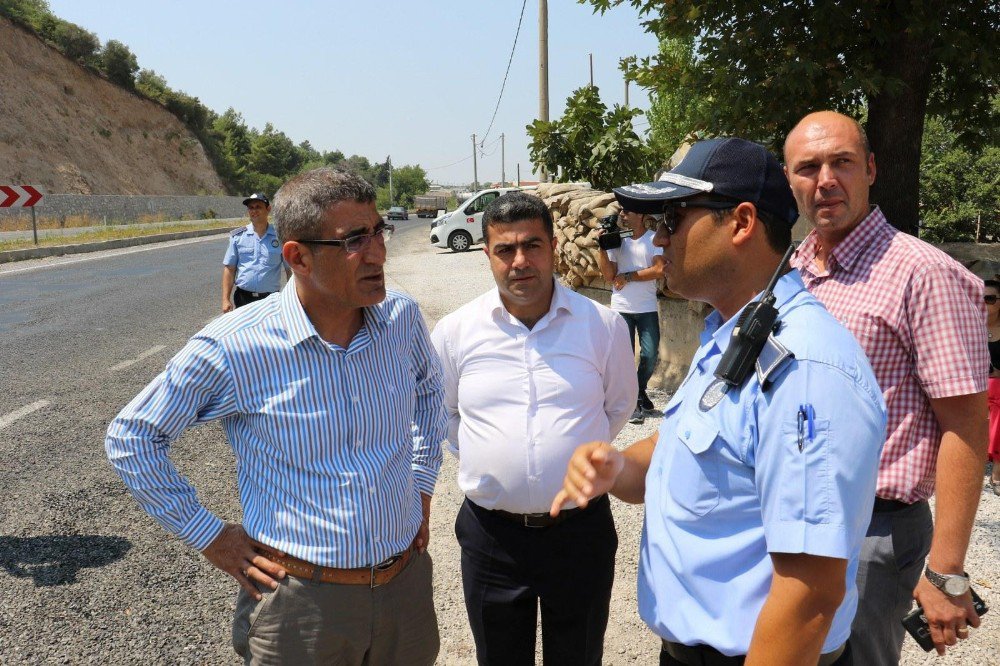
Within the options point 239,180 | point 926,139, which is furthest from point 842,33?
point 239,180

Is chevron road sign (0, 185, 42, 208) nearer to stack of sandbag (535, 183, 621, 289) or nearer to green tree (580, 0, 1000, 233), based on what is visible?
stack of sandbag (535, 183, 621, 289)

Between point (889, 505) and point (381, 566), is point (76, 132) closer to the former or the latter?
point (381, 566)

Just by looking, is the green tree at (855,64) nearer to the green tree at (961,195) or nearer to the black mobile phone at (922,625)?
the black mobile phone at (922,625)

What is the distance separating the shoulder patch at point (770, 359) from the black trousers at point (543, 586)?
1.40m

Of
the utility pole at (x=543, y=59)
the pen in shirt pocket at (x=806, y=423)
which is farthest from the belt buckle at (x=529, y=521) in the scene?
the utility pole at (x=543, y=59)

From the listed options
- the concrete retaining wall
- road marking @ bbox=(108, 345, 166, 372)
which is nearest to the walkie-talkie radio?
road marking @ bbox=(108, 345, 166, 372)

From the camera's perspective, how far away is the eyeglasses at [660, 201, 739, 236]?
61.0 inches

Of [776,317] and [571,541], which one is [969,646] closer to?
[571,541]

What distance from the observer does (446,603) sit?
11.9 ft

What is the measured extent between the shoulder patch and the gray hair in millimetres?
1207

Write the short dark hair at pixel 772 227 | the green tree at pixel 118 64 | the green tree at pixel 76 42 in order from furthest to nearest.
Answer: the green tree at pixel 118 64 → the green tree at pixel 76 42 → the short dark hair at pixel 772 227

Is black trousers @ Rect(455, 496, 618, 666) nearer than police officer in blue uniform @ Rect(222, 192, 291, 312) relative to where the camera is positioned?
Yes

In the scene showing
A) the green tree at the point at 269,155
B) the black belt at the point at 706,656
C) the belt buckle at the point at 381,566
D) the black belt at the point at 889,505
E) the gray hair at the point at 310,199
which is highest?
the green tree at the point at 269,155

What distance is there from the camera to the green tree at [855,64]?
6047mm
